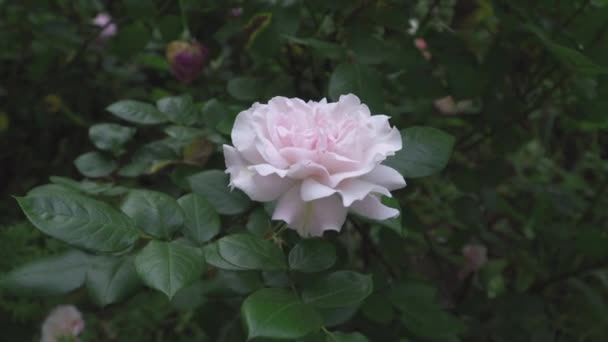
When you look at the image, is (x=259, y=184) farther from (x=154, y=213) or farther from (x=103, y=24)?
(x=103, y=24)

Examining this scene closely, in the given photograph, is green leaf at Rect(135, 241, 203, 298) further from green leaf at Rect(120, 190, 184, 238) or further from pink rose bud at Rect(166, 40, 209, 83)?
pink rose bud at Rect(166, 40, 209, 83)

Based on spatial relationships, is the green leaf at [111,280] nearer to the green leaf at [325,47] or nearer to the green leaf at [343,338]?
the green leaf at [343,338]

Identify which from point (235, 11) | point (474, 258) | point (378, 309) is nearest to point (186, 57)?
point (235, 11)

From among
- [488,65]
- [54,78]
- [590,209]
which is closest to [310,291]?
[488,65]

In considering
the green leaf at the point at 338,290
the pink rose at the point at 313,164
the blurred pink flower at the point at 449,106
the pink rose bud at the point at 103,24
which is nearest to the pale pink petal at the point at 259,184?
the pink rose at the point at 313,164

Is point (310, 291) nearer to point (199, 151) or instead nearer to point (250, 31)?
point (199, 151)

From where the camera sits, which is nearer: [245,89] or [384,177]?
[384,177]
